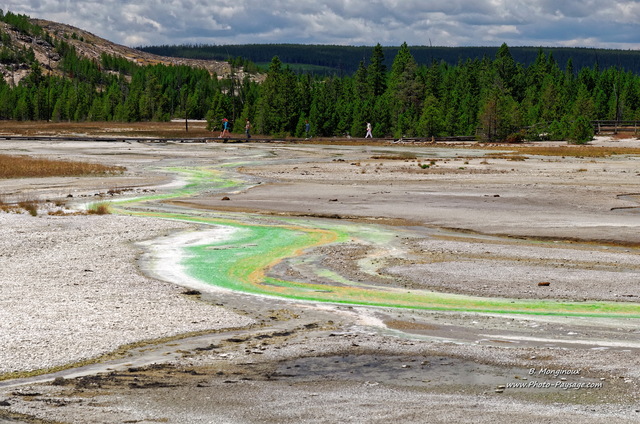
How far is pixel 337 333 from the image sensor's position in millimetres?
11961

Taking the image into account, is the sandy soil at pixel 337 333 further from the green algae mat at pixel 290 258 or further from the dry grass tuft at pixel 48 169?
the dry grass tuft at pixel 48 169

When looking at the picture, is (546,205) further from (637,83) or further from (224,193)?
(637,83)

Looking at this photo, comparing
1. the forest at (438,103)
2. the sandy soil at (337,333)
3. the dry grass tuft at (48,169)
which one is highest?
the forest at (438,103)

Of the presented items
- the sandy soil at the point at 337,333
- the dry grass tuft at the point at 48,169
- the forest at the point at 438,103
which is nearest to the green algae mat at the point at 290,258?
the sandy soil at the point at 337,333

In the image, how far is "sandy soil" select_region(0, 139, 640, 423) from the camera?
29.0ft

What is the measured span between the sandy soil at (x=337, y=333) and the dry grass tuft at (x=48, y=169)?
17.1 meters

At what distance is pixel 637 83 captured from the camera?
139 meters

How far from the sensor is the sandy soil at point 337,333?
8.83 meters

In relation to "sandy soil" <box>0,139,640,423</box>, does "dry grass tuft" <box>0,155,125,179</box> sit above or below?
below

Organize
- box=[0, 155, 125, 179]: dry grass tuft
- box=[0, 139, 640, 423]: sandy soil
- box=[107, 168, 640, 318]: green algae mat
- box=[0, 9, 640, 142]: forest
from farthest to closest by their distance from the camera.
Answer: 1. box=[0, 9, 640, 142]: forest
2. box=[0, 155, 125, 179]: dry grass tuft
3. box=[107, 168, 640, 318]: green algae mat
4. box=[0, 139, 640, 423]: sandy soil

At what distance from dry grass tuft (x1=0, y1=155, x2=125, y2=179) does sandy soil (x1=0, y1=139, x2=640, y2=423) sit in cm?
1712

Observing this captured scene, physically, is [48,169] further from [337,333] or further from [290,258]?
[337,333]

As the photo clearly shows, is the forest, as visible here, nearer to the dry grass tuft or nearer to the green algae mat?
the dry grass tuft

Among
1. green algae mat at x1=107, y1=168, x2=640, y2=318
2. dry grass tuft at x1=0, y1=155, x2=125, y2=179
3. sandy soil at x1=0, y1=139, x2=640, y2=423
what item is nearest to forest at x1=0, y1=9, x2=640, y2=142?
dry grass tuft at x1=0, y1=155, x2=125, y2=179
